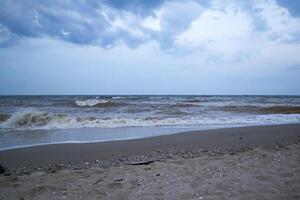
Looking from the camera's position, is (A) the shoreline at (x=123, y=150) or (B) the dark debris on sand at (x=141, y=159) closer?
(B) the dark debris on sand at (x=141, y=159)

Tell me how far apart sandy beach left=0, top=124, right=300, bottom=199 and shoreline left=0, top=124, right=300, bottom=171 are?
20 mm

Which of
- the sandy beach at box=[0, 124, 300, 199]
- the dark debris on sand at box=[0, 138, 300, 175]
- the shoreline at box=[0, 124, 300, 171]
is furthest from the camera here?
the shoreline at box=[0, 124, 300, 171]

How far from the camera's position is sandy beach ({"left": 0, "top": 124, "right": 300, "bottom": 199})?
3266mm

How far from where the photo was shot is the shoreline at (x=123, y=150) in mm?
5292

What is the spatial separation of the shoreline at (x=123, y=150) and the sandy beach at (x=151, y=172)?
0.8 inches

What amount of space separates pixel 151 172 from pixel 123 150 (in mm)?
2269

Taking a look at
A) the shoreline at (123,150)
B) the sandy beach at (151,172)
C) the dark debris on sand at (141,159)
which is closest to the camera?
the sandy beach at (151,172)

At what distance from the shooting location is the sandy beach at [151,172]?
129 inches

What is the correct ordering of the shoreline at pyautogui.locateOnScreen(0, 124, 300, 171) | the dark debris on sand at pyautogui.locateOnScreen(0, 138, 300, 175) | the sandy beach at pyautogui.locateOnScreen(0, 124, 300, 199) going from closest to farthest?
the sandy beach at pyautogui.locateOnScreen(0, 124, 300, 199) → the dark debris on sand at pyautogui.locateOnScreen(0, 138, 300, 175) → the shoreline at pyautogui.locateOnScreen(0, 124, 300, 171)

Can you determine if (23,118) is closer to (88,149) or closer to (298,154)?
(88,149)

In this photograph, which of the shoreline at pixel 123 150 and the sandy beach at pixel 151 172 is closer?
the sandy beach at pixel 151 172

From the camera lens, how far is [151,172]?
13.8 ft

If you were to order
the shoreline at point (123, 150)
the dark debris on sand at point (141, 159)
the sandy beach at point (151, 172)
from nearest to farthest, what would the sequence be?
the sandy beach at point (151, 172), the dark debris on sand at point (141, 159), the shoreline at point (123, 150)

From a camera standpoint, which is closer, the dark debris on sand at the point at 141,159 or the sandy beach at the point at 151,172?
the sandy beach at the point at 151,172
